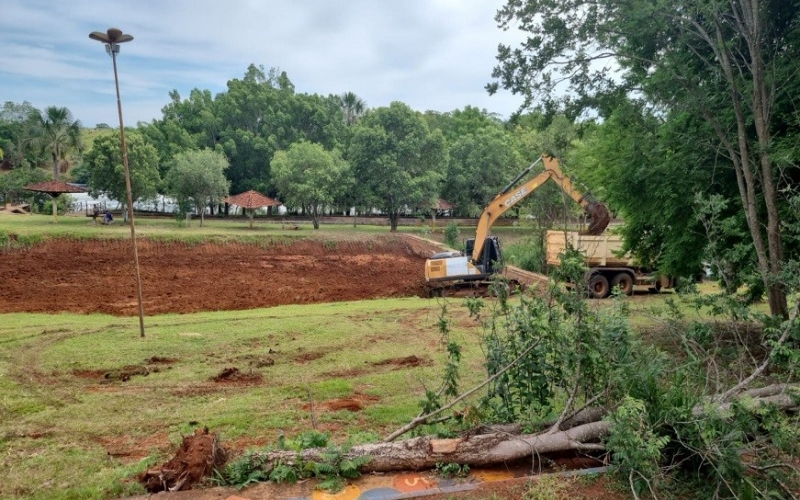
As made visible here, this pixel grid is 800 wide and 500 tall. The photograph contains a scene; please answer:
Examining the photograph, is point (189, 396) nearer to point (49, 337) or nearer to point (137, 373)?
point (137, 373)

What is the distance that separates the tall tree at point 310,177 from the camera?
31828 millimetres

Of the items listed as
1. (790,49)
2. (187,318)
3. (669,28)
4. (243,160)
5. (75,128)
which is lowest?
(187,318)

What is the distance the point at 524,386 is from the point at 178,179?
103 feet

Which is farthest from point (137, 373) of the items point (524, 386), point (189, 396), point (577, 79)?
point (577, 79)

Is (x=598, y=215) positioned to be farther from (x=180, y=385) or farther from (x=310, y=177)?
(x=310, y=177)

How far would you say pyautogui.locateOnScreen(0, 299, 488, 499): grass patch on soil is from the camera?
5.52m

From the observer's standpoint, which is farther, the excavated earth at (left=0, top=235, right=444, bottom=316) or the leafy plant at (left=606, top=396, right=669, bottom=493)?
the excavated earth at (left=0, top=235, right=444, bottom=316)

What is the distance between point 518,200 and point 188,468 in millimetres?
15065

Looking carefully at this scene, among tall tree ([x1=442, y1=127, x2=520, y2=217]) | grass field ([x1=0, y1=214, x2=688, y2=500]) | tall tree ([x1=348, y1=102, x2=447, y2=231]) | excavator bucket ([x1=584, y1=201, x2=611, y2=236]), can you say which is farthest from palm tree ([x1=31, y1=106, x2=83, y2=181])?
excavator bucket ([x1=584, y1=201, x2=611, y2=236])

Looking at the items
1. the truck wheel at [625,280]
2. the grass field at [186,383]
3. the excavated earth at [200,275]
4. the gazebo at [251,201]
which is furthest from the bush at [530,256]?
the gazebo at [251,201]

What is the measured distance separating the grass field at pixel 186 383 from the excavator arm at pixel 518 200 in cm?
396

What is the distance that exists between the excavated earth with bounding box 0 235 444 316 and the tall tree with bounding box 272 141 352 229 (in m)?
4.62

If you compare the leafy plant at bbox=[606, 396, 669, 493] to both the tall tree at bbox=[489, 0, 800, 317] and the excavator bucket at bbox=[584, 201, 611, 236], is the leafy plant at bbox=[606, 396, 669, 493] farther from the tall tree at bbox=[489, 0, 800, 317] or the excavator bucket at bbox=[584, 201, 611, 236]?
the excavator bucket at bbox=[584, 201, 611, 236]

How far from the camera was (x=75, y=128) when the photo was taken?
50.0 m
